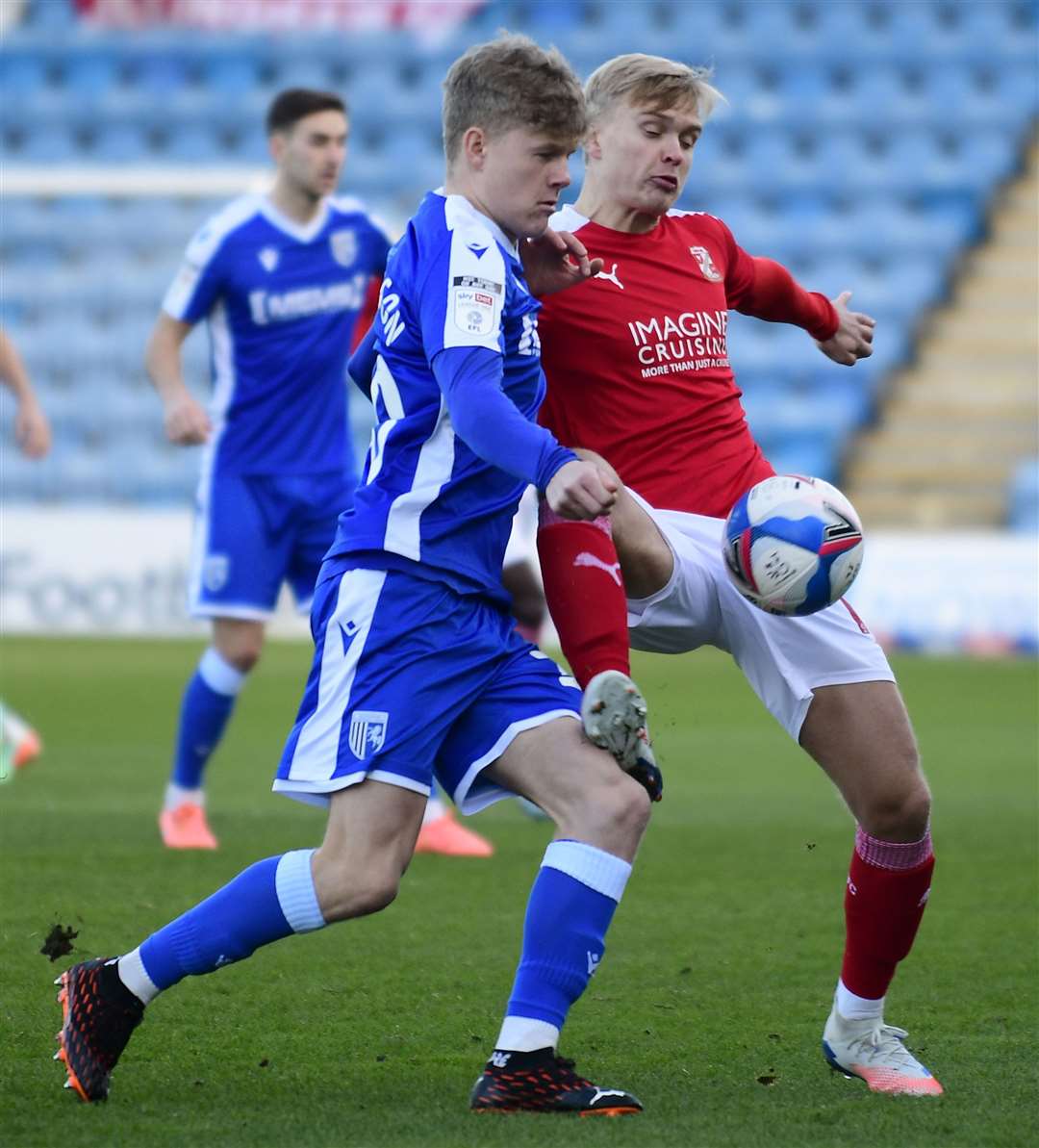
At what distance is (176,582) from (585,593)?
12363 millimetres

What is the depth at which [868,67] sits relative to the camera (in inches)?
787

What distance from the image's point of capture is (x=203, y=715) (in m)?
6.66

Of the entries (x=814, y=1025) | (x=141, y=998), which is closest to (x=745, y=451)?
(x=814, y=1025)

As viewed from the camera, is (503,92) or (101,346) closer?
(503,92)

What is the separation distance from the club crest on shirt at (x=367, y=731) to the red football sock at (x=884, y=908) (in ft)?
3.32

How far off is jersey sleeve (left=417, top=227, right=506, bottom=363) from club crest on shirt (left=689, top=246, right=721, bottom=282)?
0.83 m

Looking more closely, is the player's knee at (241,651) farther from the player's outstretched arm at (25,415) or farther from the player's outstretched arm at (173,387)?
the player's outstretched arm at (25,415)

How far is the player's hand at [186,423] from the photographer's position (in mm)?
6453

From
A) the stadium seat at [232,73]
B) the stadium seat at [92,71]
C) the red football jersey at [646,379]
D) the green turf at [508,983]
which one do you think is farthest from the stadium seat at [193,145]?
the red football jersey at [646,379]

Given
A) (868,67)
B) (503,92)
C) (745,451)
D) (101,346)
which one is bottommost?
(101,346)

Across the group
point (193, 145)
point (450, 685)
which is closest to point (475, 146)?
point (450, 685)

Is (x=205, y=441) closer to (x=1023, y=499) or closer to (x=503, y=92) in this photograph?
(x=503, y=92)

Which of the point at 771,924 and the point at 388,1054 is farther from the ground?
the point at 388,1054

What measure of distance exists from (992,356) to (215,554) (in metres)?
13.1
